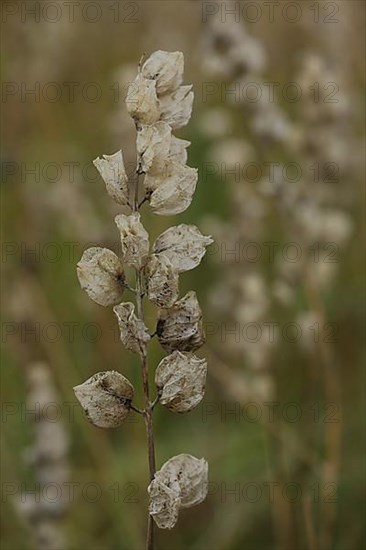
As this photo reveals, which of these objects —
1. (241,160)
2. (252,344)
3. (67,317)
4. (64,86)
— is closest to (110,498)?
(252,344)

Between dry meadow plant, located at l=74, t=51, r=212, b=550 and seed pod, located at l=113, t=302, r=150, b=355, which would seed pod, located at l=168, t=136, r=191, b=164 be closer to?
dry meadow plant, located at l=74, t=51, r=212, b=550

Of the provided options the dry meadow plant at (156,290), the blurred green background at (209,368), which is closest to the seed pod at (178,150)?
the dry meadow plant at (156,290)

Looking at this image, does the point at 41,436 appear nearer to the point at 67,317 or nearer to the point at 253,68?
the point at 253,68

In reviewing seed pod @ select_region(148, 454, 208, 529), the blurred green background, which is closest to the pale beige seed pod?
seed pod @ select_region(148, 454, 208, 529)

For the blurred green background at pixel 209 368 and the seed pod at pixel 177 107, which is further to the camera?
the blurred green background at pixel 209 368

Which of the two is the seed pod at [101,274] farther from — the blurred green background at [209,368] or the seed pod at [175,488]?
the blurred green background at [209,368]

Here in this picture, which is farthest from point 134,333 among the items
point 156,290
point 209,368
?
point 209,368

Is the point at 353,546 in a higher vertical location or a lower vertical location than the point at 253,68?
lower

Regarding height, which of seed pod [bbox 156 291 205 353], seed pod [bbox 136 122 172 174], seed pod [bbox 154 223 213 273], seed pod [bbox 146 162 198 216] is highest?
seed pod [bbox 136 122 172 174]
